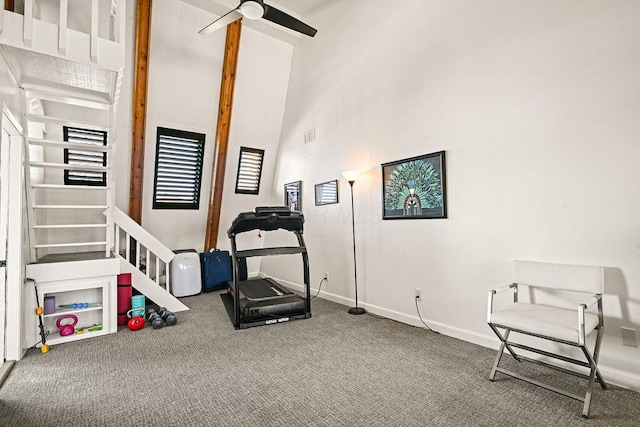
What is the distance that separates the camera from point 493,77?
305 cm

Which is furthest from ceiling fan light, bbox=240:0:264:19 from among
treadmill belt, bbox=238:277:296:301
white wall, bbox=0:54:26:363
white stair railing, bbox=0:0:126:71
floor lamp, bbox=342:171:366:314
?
treadmill belt, bbox=238:277:296:301

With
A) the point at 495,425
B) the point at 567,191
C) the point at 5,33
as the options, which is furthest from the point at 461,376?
the point at 5,33

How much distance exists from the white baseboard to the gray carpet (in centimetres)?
8

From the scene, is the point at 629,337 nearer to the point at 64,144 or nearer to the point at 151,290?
the point at 151,290

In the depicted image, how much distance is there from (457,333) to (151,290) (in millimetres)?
3896

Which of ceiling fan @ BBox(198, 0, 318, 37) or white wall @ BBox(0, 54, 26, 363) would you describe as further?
ceiling fan @ BBox(198, 0, 318, 37)

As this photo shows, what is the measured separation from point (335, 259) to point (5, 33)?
4.10 meters

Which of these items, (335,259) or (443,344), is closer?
(443,344)

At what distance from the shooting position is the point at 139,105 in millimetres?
4590

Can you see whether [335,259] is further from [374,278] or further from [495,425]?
[495,425]

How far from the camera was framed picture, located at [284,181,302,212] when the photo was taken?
224 inches

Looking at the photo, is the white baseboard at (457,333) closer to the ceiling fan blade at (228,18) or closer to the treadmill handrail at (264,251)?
the treadmill handrail at (264,251)

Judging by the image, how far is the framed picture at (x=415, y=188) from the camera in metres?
3.46

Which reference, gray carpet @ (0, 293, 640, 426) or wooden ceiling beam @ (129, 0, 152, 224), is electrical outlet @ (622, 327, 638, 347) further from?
wooden ceiling beam @ (129, 0, 152, 224)
